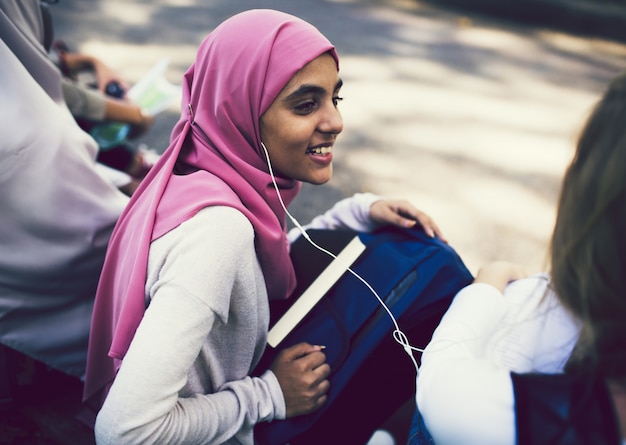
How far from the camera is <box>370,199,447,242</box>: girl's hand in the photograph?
5.59 ft

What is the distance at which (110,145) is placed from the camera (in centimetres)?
256

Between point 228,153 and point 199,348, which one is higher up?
point 228,153

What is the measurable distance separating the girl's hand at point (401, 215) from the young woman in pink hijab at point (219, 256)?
2cm

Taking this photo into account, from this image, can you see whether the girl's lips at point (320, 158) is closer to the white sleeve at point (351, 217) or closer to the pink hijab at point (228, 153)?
the pink hijab at point (228, 153)

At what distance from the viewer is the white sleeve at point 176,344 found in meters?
1.11

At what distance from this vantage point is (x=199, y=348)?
117 cm

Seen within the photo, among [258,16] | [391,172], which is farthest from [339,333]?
[391,172]

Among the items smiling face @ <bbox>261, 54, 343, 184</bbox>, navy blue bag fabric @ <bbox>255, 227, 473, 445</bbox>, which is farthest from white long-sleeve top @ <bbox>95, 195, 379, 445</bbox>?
smiling face @ <bbox>261, 54, 343, 184</bbox>

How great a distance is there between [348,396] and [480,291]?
0.50 metres

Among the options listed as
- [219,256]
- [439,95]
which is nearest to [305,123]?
[219,256]

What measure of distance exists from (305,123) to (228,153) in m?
0.22

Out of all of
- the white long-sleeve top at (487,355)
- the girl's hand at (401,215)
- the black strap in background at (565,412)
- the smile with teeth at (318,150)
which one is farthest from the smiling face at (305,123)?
the black strap in background at (565,412)

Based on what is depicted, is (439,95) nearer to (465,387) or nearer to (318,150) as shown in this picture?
(318,150)

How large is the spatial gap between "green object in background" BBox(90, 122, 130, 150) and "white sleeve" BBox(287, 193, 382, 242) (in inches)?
43.0
